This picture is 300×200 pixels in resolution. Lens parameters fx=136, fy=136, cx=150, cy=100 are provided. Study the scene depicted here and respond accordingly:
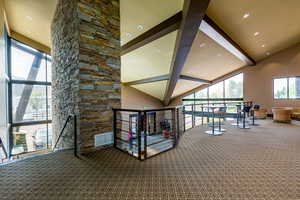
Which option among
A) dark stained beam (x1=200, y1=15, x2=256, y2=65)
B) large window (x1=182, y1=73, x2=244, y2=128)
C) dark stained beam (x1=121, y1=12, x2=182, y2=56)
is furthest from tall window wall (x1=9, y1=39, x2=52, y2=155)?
large window (x1=182, y1=73, x2=244, y2=128)

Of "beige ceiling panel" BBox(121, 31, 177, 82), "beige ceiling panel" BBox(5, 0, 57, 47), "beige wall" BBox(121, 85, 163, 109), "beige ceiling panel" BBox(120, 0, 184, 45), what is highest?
"beige ceiling panel" BBox(5, 0, 57, 47)

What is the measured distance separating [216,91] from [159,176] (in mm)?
9531

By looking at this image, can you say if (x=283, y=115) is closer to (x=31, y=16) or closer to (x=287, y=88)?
(x=287, y=88)

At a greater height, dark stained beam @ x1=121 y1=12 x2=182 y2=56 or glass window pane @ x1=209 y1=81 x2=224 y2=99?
dark stained beam @ x1=121 y1=12 x2=182 y2=56

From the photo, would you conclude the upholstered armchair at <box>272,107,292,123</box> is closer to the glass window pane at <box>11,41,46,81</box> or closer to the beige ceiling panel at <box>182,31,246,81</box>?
the beige ceiling panel at <box>182,31,246,81</box>

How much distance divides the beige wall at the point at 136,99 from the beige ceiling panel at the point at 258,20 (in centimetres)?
660

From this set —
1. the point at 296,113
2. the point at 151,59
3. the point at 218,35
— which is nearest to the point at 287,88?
the point at 296,113

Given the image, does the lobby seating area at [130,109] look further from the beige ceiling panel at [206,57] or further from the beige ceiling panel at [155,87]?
the beige ceiling panel at [155,87]

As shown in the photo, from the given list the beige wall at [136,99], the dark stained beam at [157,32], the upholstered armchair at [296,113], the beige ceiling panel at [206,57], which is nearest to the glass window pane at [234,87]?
the beige ceiling panel at [206,57]

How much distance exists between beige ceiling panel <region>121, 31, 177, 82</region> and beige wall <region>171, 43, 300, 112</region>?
19.9 ft

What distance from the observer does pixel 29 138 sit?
7082mm

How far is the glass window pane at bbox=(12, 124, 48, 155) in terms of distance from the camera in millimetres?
6680

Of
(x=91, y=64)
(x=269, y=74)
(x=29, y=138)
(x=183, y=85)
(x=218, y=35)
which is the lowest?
(x=29, y=138)

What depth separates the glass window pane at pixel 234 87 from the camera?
9.28 m
